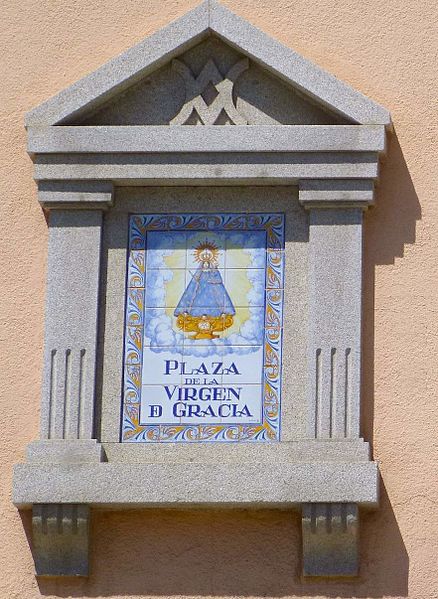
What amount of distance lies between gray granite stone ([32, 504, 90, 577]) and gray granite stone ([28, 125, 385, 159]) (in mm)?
1744

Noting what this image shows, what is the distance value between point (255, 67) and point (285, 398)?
64.9 inches

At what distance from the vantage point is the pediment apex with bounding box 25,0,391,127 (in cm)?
1301

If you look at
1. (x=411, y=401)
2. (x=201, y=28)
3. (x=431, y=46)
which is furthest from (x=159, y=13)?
(x=411, y=401)

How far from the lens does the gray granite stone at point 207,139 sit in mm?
12938

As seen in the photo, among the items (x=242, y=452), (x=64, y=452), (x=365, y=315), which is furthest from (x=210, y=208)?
(x=64, y=452)

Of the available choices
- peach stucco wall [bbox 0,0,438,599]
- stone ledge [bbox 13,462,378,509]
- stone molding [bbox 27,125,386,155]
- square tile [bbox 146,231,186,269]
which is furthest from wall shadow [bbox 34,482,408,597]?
stone molding [bbox 27,125,386,155]

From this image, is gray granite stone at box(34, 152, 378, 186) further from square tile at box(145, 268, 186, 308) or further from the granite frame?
square tile at box(145, 268, 186, 308)

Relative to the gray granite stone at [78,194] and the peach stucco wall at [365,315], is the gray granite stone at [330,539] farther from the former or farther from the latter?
the gray granite stone at [78,194]

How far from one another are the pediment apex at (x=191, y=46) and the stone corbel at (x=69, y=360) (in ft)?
1.31

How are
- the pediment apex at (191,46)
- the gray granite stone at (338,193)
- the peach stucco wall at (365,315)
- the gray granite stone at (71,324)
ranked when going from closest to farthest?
the peach stucco wall at (365,315)
the gray granite stone at (71,324)
the gray granite stone at (338,193)
the pediment apex at (191,46)

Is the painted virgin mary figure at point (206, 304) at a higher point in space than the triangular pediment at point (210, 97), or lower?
lower

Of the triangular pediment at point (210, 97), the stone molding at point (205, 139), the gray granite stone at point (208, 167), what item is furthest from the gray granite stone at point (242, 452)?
the triangular pediment at point (210, 97)

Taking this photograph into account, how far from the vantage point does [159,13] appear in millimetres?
13445

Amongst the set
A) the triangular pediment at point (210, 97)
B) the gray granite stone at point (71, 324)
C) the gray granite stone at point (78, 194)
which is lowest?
the gray granite stone at point (71, 324)
